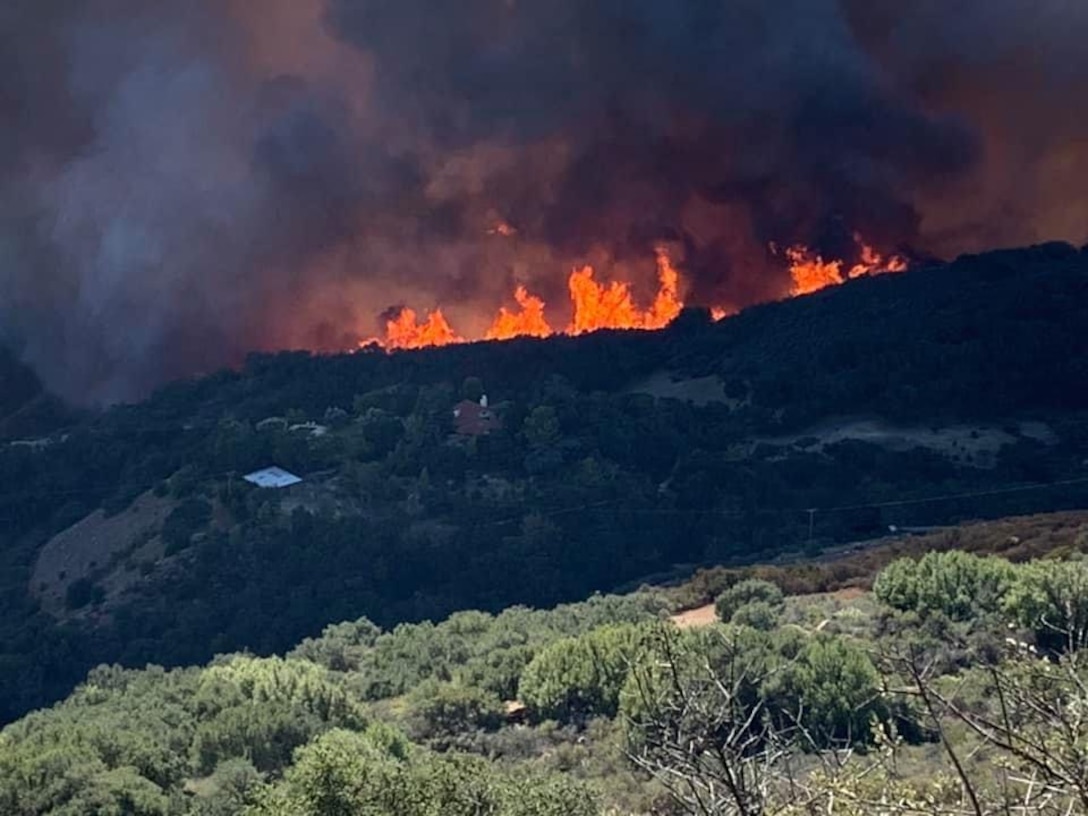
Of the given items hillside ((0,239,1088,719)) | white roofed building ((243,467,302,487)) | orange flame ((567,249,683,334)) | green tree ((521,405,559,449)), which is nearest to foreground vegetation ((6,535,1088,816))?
hillside ((0,239,1088,719))

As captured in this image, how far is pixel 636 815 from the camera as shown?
2075 cm

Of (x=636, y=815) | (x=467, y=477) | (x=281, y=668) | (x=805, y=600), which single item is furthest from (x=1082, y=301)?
(x=636, y=815)

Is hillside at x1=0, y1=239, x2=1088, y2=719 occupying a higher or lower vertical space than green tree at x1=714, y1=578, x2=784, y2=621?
higher

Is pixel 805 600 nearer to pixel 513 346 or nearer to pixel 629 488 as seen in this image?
pixel 629 488

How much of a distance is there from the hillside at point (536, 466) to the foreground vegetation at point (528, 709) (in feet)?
42.4

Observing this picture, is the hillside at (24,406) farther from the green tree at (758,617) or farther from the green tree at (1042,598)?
the green tree at (1042,598)

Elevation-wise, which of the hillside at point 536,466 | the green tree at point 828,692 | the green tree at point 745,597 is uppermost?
the hillside at point 536,466

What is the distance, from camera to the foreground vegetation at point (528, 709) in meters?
19.8

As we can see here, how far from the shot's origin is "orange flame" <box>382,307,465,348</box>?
76.9m

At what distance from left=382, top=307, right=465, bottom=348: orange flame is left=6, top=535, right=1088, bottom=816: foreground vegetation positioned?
37.7 m

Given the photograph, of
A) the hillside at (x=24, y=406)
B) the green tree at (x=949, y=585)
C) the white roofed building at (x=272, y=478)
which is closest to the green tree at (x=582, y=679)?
the green tree at (x=949, y=585)

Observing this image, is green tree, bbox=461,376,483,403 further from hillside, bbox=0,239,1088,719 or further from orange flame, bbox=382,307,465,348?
orange flame, bbox=382,307,465,348

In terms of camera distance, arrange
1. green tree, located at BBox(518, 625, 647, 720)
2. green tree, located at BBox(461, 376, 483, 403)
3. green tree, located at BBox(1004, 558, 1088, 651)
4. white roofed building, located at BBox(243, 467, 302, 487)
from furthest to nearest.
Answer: green tree, located at BBox(461, 376, 483, 403) < white roofed building, located at BBox(243, 467, 302, 487) < green tree, located at BBox(518, 625, 647, 720) < green tree, located at BBox(1004, 558, 1088, 651)

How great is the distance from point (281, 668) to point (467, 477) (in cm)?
2692
